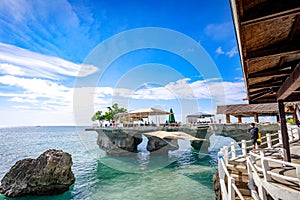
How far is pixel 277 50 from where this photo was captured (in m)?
2.57

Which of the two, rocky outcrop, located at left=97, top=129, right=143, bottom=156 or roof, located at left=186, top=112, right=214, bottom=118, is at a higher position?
roof, located at left=186, top=112, right=214, bottom=118

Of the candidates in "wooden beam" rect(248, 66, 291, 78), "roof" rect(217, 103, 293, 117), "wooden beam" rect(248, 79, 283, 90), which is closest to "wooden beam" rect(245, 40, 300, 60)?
"wooden beam" rect(248, 66, 291, 78)

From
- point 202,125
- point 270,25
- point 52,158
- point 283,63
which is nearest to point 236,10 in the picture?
point 270,25

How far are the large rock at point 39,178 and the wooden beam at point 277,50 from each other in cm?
1286

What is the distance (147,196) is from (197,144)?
729 inches

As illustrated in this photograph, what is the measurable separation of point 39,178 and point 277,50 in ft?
44.5

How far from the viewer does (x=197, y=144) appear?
27406 mm

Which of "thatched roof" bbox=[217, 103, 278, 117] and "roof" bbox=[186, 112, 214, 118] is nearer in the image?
"thatched roof" bbox=[217, 103, 278, 117]

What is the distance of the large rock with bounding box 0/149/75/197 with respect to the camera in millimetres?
11016

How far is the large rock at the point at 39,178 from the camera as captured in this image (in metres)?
11.0

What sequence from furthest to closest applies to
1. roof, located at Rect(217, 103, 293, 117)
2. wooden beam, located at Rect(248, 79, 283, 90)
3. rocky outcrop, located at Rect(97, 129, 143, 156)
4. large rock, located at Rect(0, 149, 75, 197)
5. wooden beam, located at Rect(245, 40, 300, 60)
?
rocky outcrop, located at Rect(97, 129, 143, 156) → roof, located at Rect(217, 103, 293, 117) → large rock, located at Rect(0, 149, 75, 197) → wooden beam, located at Rect(248, 79, 283, 90) → wooden beam, located at Rect(245, 40, 300, 60)

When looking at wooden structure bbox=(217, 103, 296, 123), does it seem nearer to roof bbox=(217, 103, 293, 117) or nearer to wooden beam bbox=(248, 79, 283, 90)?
roof bbox=(217, 103, 293, 117)

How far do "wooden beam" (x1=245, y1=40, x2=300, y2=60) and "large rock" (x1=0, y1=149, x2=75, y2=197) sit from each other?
Result: 1286cm

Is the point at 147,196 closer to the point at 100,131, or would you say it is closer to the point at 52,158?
the point at 52,158
